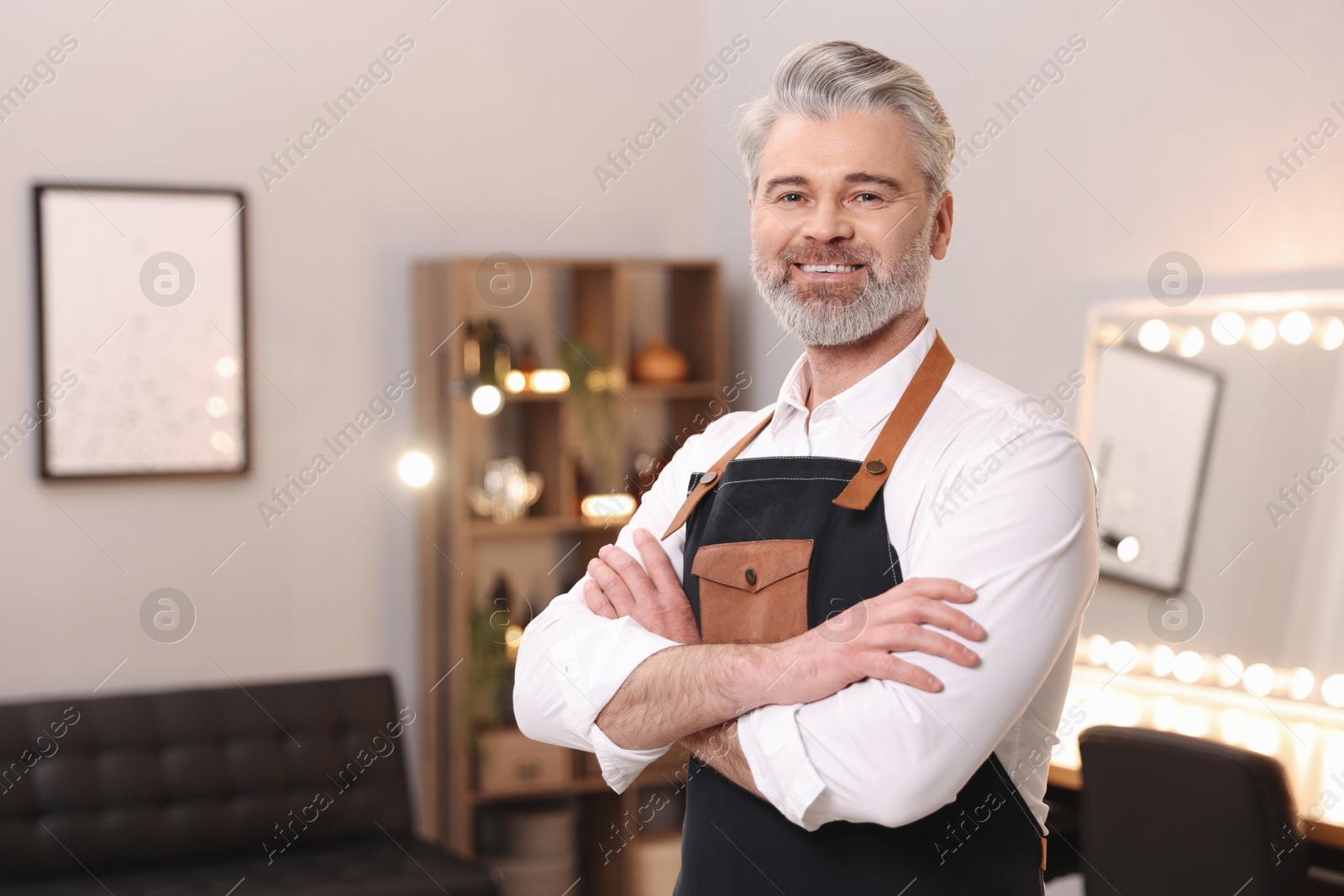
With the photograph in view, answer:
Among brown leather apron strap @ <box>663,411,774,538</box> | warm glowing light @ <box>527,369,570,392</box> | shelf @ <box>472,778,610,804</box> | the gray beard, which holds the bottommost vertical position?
shelf @ <box>472,778,610,804</box>

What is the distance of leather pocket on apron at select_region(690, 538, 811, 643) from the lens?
1.57 metres

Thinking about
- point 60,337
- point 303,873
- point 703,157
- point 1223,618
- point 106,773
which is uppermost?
point 703,157

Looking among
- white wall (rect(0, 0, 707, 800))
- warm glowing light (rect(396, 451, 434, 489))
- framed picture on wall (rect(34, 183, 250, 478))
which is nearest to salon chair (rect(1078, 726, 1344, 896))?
warm glowing light (rect(396, 451, 434, 489))

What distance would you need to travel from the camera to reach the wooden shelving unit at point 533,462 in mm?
4031

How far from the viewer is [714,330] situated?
445 cm

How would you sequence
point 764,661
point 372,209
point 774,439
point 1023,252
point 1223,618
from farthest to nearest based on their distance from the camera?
point 372,209
point 1023,252
point 1223,618
point 774,439
point 764,661

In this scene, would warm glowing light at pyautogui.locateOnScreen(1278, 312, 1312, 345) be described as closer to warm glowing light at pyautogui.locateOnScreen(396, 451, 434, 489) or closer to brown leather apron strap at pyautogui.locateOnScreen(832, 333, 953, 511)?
brown leather apron strap at pyautogui.locateOnScreen(832, 333, 953, 511)

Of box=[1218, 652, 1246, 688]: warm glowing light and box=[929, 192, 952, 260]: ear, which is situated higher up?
box=[929, 192, 952, 260]: ear

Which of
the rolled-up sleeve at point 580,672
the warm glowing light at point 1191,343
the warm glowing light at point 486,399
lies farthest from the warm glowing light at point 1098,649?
the warm glowing light at point 486,399

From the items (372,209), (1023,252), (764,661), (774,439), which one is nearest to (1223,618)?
(1023,252)

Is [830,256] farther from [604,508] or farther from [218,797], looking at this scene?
[218,797]

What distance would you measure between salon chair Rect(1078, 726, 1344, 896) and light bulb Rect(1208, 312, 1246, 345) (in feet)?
3.19

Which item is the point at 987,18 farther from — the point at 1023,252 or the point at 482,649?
the point at 482,649

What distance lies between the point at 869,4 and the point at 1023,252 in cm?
102
